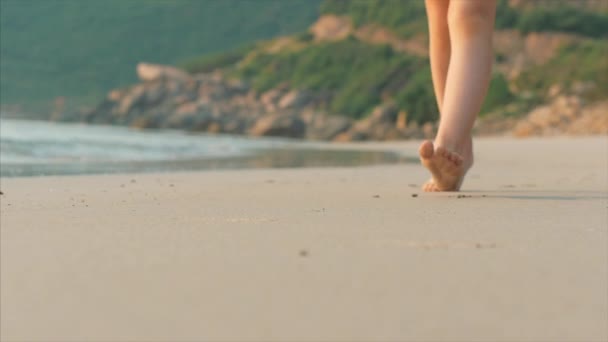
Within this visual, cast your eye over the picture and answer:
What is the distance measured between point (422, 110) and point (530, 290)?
3117 cm

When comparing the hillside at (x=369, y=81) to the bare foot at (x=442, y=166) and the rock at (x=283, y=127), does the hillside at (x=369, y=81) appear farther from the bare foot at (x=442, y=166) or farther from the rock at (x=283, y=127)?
the bare foot at (x=442, y=166)

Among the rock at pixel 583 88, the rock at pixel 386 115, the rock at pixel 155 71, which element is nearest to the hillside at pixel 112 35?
the rock at pixel 155 71

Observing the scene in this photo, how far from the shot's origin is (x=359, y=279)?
57.1 inches

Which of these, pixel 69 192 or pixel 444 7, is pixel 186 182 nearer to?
pixel 69 192

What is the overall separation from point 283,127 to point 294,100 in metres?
12.9

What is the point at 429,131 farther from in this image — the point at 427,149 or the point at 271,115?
the point at 427,149

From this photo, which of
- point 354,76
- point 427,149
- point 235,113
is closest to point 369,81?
point 354,76

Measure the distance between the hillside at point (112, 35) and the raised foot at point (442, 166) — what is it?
43838mm

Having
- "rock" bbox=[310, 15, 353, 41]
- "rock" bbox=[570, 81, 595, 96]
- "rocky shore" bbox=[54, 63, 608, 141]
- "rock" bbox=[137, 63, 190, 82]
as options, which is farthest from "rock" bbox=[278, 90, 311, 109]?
"rock" bbox=[310, 15, 353, 41]

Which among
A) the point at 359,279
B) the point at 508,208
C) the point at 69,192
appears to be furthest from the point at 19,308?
the point at 69,192

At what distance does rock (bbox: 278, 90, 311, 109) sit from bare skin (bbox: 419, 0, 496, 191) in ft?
132

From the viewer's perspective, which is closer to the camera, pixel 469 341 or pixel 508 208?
pixel 469 341

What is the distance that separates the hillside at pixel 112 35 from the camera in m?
56.6

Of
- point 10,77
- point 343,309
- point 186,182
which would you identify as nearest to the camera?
point 343,309
